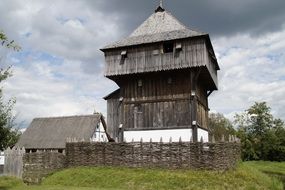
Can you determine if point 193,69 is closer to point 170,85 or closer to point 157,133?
point 170,85

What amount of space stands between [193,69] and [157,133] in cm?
512

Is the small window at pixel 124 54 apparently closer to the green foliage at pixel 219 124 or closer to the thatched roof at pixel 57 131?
the thatched roof at pixel 57 131

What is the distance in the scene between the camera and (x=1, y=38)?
11.6 m

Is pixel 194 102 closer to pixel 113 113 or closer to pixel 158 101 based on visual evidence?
pixel 158 101

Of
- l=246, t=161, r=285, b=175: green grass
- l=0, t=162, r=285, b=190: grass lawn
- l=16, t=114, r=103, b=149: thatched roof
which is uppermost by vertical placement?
l=16, t=114, r=103, b=149: thatched roof

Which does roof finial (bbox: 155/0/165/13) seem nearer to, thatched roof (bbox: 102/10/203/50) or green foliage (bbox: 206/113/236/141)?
thatched roof (bbox: 102/10/203/50)

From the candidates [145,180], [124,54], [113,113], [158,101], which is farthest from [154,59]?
[145,180]

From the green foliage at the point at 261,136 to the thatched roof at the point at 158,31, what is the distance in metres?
29.3

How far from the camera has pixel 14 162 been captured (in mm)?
24125

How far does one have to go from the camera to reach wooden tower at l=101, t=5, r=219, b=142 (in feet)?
85.5

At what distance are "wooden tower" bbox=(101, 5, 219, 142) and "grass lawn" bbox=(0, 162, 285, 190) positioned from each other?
553 centimetres

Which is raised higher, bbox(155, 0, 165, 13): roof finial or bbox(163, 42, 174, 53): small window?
bbox(155, 0, 165, 13): roof finial

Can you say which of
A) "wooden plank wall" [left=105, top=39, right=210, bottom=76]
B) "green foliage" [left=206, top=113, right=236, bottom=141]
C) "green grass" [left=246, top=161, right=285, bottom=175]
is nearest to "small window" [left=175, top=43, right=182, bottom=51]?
"wooden plank wall" [left=105, top=39, right=210, bottom=76]

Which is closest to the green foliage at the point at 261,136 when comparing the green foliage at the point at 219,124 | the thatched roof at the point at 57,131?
the green foliage at the point at 219,124
